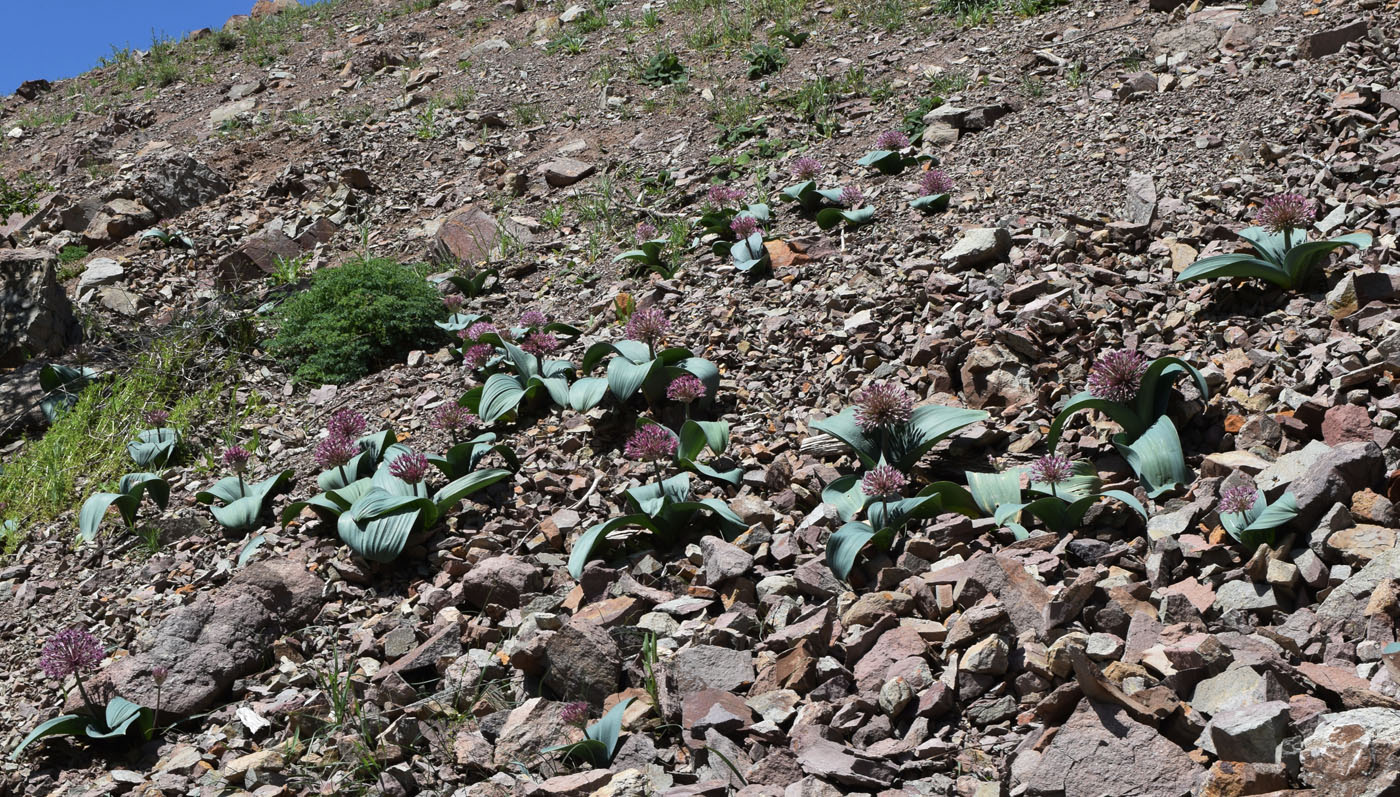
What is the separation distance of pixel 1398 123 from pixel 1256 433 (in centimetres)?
280

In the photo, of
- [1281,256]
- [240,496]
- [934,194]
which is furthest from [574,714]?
[934,194]

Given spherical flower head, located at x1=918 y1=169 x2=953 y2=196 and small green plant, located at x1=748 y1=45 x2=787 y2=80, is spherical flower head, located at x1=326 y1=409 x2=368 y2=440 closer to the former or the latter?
spherical flower head, located at x1=918 y1=169 x2=953 y2=196

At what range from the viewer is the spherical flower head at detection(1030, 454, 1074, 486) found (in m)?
3.81

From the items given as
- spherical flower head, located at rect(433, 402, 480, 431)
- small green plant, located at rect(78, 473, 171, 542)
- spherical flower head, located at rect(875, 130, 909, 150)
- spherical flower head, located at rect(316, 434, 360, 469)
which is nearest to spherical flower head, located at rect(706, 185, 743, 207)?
spherical flower head, located at rect(875, 130, 909, 150)

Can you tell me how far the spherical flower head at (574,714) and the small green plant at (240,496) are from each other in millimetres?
2572

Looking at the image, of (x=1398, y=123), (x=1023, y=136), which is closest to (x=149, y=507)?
(x=1023, y=136)

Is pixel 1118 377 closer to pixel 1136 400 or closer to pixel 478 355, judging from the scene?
pixel 1136 400

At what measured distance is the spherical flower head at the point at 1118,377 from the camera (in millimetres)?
4043

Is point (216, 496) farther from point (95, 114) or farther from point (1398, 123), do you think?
point (95, 114)

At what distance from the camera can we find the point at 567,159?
913 centimetres

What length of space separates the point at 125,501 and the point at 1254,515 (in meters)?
5.19

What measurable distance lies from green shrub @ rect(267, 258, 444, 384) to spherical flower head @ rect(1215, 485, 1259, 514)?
5.05 meters

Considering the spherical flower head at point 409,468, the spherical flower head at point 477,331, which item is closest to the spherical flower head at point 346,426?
the spherical flower head at point 409,468

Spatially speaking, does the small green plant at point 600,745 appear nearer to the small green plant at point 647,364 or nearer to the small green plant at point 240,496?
the small green plant at point 647,364
